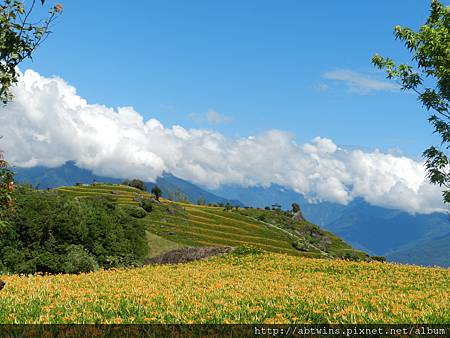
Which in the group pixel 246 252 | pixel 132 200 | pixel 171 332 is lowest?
pixel 171 332

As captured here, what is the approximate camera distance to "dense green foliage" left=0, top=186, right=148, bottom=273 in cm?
3023

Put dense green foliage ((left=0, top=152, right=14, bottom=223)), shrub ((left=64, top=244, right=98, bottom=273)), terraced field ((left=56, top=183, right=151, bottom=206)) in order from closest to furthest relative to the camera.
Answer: dense green foliage ((left=0, top=152, right=14, bottom=223)) < shrub ((left=64, top=244, right=98, bottom=273)) < terraced field ((left=56, top=183, right=151, bottom=206))

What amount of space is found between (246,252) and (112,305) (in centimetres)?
2463

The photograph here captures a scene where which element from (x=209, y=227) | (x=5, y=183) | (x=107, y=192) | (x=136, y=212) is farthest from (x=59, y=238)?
(x=107, y=192)

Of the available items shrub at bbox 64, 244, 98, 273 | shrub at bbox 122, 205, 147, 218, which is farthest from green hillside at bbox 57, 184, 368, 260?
shrub at bbox 64, 244, 98, 273

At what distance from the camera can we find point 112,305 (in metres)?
11.8

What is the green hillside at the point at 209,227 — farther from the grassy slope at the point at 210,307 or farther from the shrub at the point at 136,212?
the grassy slope at the point at 210,307

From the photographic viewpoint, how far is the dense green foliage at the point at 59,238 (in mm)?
30234

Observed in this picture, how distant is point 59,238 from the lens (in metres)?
32.2

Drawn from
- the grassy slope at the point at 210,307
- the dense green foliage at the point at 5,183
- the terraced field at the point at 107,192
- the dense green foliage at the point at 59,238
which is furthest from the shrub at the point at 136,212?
the dense green foliage at the point at 5,183

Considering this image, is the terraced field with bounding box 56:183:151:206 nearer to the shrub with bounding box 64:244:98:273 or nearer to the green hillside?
the green hillside

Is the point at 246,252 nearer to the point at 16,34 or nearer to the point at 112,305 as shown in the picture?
the point at 112,305

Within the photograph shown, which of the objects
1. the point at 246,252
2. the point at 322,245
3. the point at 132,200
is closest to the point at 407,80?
the point at 246,252

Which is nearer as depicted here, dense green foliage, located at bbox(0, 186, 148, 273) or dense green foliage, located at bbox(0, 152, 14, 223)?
dense green foliage, located at bbox(0, 152, 14, 223)
